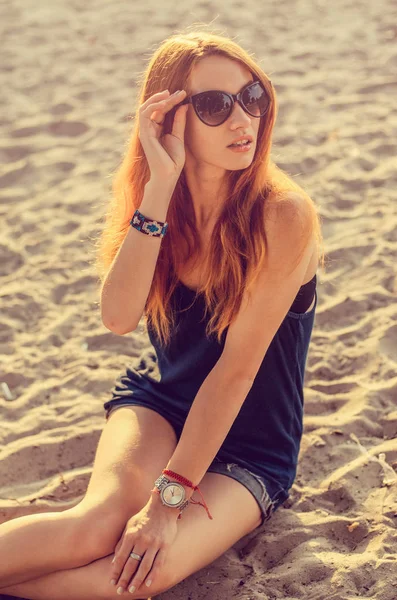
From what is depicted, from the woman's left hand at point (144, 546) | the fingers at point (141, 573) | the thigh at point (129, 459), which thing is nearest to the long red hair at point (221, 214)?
the thigh at point (129, 459)

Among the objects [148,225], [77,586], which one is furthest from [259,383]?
[77,586]

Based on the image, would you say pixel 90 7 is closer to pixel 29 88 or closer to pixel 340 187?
pixel 29 88

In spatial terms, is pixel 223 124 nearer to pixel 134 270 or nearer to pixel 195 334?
pixel 134 270

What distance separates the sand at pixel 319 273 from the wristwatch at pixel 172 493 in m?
0.37

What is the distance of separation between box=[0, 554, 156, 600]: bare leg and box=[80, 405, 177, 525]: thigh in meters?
0.19

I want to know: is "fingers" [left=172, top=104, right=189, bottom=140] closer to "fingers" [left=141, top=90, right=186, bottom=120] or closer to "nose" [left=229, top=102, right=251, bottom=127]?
"fingers" [left=141, top=90, right=186, bottom=120]

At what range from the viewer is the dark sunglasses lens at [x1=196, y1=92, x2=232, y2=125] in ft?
8.82

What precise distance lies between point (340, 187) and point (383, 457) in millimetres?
2393

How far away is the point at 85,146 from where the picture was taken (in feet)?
19.6

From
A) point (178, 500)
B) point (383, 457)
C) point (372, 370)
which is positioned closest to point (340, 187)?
point (372, 370)

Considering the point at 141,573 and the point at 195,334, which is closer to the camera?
the point at 141,573

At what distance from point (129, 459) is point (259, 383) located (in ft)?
1.80

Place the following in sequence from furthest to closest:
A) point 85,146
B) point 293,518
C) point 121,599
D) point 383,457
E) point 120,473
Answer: point 85,146 → point 383,457 → point 293,518 → point 120,473 → point 121,599

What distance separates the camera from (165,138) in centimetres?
286
